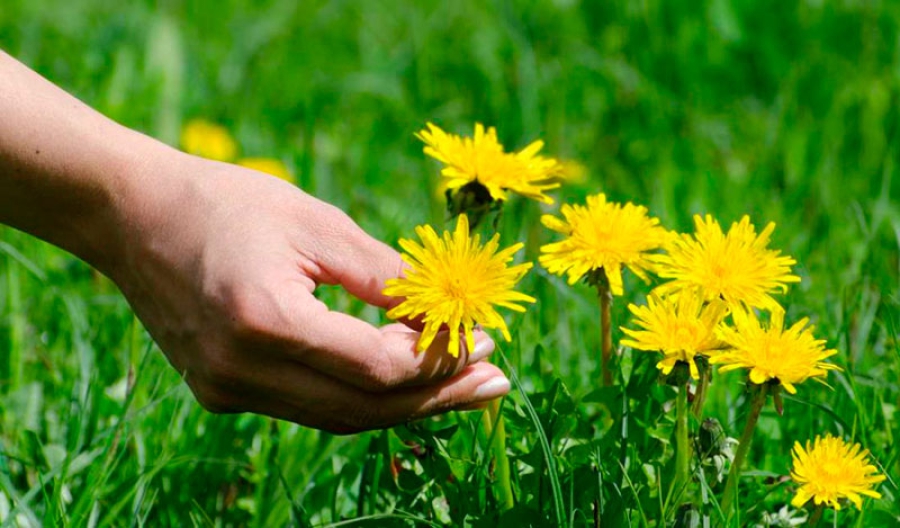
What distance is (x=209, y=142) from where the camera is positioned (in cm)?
287

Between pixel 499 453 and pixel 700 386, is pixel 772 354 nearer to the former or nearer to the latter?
pixel 700 386

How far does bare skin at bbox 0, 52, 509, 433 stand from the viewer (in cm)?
118

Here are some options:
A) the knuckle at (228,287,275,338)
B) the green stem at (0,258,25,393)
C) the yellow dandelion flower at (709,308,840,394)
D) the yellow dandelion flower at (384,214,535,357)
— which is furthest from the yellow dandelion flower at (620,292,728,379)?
the green stem at (0,258,25,393)

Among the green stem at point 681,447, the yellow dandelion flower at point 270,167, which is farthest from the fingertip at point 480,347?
the yellow dandelion flower at point 270,167

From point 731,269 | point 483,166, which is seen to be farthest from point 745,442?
point 483,166

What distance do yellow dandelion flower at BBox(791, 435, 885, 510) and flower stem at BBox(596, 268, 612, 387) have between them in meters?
0.28

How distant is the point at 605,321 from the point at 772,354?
12.0 inches

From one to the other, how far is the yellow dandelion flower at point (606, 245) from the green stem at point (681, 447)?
0.14 metres

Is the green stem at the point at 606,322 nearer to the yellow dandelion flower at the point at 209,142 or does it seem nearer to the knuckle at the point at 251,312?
the knuckle at the point at 251,312

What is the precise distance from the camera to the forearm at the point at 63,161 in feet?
4.31

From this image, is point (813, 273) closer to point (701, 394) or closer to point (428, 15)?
point (701, 394)

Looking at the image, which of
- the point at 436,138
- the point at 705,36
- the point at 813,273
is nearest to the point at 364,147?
the point at 705,36

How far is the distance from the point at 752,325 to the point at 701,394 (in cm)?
13

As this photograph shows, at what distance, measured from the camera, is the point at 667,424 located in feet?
4.53
